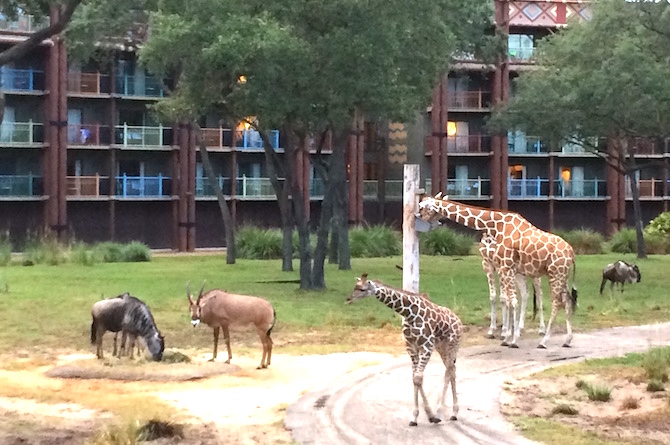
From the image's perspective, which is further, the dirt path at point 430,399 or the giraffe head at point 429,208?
the giraffe head at point 429,208

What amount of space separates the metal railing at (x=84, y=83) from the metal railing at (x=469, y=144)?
19.2 m

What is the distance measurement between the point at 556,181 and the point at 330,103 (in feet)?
124

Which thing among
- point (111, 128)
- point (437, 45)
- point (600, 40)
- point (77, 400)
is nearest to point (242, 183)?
point (111, 128)

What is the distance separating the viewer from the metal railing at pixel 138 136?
50.3 m

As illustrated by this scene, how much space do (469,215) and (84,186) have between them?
34.9 metres

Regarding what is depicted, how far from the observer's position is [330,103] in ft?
78.4

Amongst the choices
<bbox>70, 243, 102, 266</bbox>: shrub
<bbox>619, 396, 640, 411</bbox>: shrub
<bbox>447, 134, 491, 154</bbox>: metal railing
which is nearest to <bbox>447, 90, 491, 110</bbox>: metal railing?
<bbox>447, 134, 491, 154</bbox>: metal railing

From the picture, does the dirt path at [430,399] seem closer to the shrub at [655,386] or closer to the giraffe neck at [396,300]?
the giraffe neck at [396,300]

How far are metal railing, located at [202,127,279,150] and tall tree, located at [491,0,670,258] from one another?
1714 cm

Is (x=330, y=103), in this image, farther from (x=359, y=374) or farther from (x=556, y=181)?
(x=556, y=181)

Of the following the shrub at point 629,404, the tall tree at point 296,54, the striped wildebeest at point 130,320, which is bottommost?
the shrub at point 629,404

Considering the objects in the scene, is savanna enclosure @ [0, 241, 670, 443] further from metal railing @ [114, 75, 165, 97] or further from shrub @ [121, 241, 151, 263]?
metal railing @ [114, 75, 165, 97]

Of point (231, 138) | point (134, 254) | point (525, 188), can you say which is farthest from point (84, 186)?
point (525, 188)

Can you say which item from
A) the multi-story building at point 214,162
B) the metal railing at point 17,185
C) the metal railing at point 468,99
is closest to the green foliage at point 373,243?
the multi-story building at point 214,162
